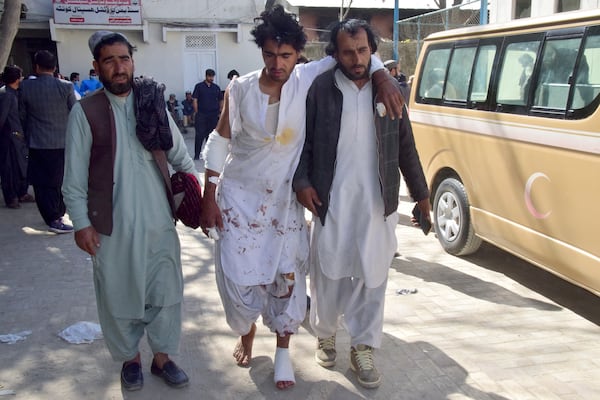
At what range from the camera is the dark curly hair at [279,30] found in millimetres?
2734

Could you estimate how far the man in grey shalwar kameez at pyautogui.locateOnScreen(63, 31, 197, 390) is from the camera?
2.68 metres

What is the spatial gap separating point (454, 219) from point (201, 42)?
15.8m

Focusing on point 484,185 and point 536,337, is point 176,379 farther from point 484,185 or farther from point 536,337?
point 484,185

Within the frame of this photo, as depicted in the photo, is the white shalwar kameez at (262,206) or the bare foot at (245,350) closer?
the white shalwar kameez at (262,206)

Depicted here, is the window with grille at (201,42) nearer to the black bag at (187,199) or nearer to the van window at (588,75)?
the van window at (588,75)

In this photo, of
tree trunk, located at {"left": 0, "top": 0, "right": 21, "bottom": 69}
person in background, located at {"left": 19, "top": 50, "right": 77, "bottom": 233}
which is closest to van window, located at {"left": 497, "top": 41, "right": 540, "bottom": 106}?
person in background, located at {"left": 19, "top": 50, "right": 77, "bottom": 233}

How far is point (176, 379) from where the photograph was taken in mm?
3014

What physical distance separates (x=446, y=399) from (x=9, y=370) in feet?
7.76

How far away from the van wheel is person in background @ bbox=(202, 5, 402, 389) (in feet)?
8.03

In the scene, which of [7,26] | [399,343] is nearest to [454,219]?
[399,343]

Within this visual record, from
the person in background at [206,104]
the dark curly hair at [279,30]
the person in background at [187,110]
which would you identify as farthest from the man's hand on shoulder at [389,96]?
the person in background at [187,110]

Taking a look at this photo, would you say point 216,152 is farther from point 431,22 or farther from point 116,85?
point 431,22

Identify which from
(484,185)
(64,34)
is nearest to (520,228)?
(484,185)

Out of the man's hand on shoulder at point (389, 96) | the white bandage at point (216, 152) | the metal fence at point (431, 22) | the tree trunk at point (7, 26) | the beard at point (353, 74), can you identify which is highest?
the metal fence at point (431, 22)
